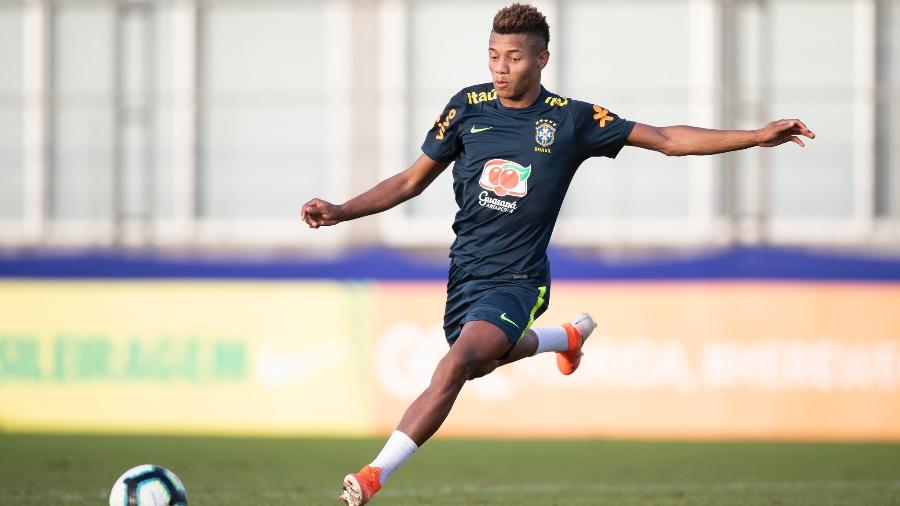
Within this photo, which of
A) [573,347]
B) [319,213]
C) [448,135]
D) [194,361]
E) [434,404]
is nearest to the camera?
[434,404]

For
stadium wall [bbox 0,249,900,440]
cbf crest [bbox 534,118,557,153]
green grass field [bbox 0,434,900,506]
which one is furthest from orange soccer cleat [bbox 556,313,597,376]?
stadium wall [bbox 0,249,900,440]

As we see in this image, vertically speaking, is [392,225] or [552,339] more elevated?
[392,225]

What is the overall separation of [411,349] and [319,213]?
20.4ft

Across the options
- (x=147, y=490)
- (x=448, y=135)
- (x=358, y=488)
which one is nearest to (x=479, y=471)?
(x=448, y=135)

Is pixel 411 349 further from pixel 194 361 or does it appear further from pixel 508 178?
pixel 508 178

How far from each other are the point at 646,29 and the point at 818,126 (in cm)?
218

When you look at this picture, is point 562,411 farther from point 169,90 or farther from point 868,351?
point 169,90

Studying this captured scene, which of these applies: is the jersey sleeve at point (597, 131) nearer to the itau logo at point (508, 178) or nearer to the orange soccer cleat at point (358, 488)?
the itau logo at point (508, 178)

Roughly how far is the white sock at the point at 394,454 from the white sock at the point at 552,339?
1546 mm

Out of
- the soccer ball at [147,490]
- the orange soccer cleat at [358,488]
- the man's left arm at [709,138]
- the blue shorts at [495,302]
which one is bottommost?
the soccer ball at [147,490]

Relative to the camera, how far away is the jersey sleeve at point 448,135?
788 cm

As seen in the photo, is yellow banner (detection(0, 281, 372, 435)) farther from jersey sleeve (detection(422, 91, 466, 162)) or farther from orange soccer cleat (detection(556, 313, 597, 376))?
jersey sleeve (detection(422, 91, 466, 162))

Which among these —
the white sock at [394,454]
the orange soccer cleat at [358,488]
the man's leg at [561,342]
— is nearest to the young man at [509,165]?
the man's leg at [561,342]

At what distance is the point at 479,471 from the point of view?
428 inches
